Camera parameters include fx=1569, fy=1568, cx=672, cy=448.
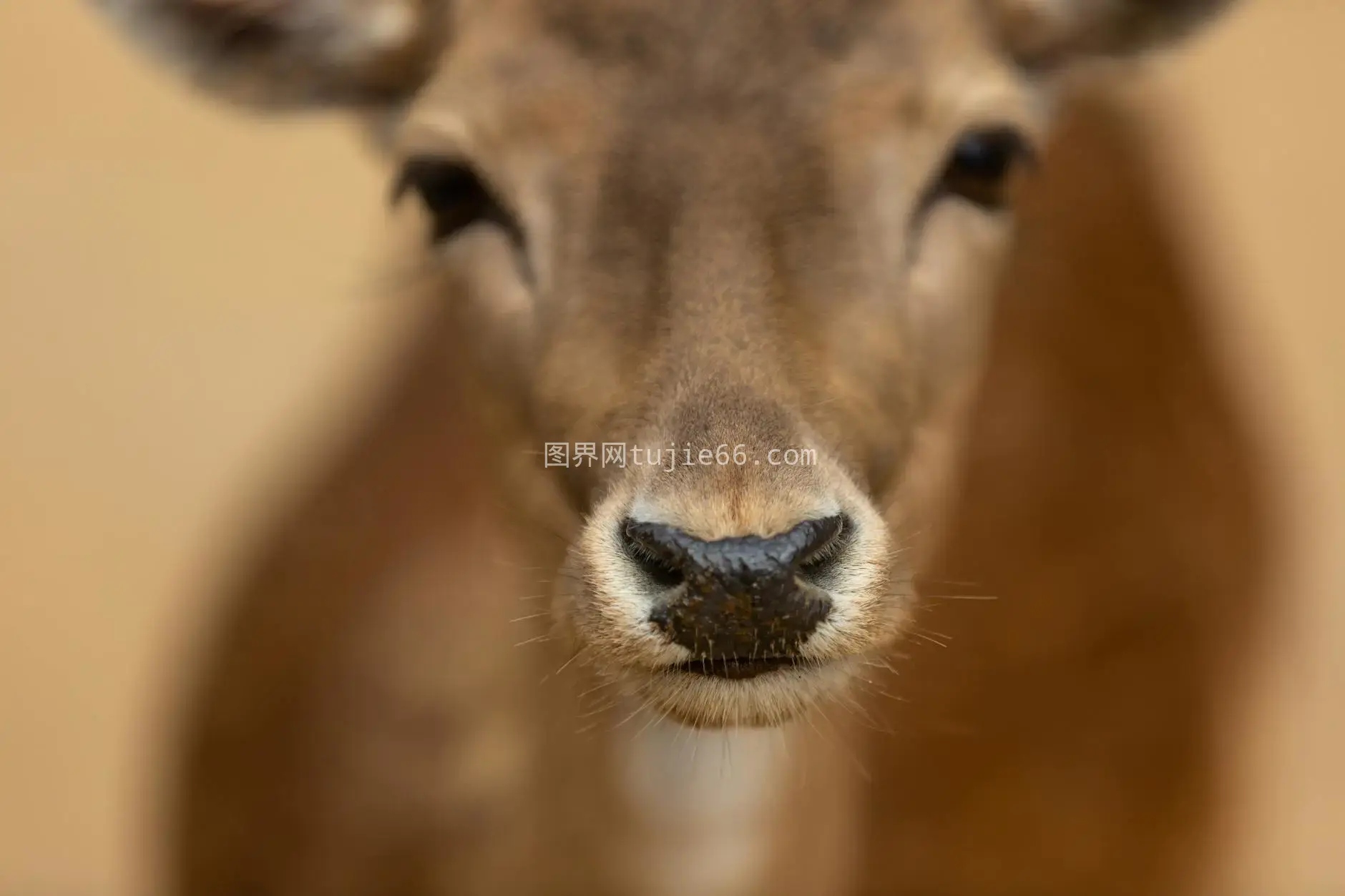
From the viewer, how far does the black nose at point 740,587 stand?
111 cm

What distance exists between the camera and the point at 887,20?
1.40m

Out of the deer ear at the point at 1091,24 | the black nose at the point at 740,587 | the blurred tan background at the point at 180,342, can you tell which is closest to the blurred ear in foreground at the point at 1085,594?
the deer ear at the point at 1091,24

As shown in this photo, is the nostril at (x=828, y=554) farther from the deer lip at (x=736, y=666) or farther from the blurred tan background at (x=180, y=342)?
the blurred tan background at (x=180, y=342)

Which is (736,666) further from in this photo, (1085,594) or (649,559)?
(1085,594)

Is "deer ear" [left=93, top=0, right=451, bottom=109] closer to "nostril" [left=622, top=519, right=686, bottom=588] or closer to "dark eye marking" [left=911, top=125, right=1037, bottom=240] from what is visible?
"dark eye marking" [left=911, top=125, right=1037, bottom=240]

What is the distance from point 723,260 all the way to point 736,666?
337 millimetres

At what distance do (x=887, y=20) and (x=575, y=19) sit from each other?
277mm

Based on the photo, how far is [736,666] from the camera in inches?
47.4

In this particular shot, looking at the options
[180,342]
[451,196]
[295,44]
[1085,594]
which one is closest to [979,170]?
[451,196]

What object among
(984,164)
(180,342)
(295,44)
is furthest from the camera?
(180,342)

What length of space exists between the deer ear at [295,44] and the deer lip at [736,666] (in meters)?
0.70

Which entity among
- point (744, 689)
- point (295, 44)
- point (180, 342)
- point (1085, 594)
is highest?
point (180, 342)

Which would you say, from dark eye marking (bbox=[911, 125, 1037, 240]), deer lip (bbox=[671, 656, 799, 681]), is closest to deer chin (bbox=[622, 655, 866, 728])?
deer lip (bbox=[671, 656, 799, 681])

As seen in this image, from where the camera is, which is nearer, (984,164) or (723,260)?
(723,260)
